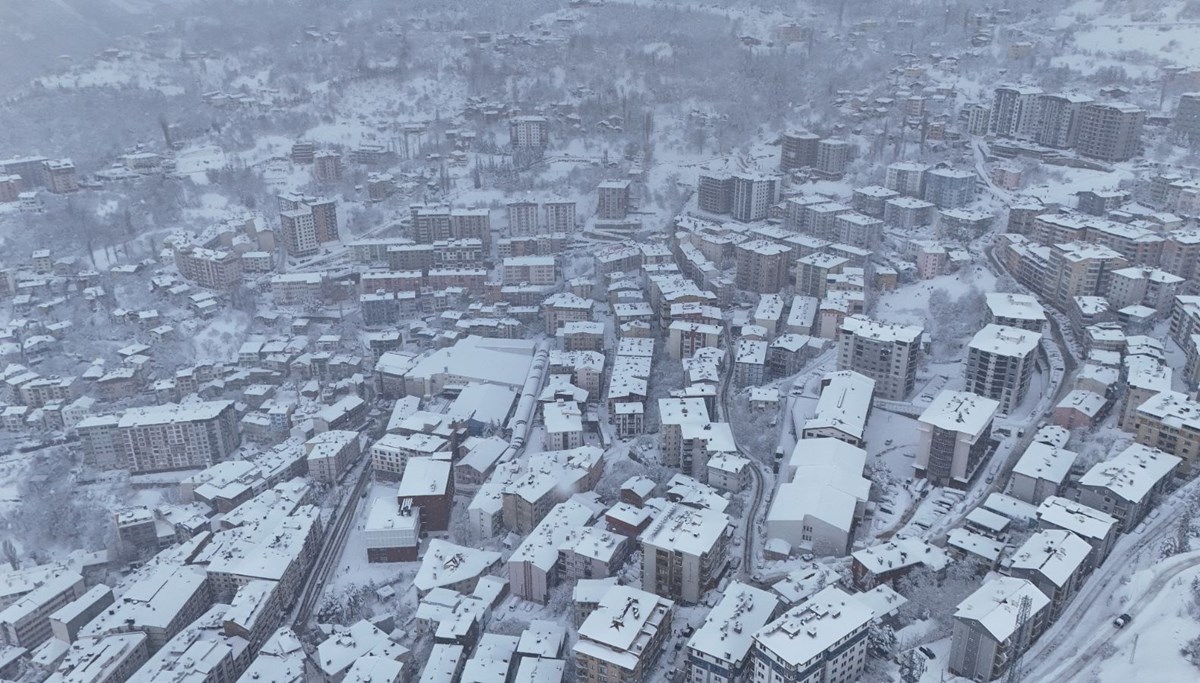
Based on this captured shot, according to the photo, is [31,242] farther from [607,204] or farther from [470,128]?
[607,204]

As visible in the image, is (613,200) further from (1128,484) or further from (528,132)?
(1128,484)

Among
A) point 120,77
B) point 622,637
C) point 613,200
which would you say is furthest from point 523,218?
point 120,77

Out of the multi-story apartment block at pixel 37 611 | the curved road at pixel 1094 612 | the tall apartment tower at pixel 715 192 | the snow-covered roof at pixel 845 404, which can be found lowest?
the multi-story apartment block at pixel 37 611

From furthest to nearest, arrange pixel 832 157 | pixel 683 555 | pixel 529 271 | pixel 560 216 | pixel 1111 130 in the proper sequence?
pixel 560 216
pixel 832 157
pixel 529 271
pixel 1111 130
pixel 683 555

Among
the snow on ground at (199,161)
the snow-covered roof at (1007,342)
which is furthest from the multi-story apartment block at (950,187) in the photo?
the snow on ground at (199,161)

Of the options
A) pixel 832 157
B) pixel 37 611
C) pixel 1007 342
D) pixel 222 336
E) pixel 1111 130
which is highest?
pixel 1111 130

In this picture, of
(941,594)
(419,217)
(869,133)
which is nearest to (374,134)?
(419,217)

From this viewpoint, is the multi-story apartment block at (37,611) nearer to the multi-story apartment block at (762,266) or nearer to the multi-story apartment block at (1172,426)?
the multi-story apartment block at (762,266)
